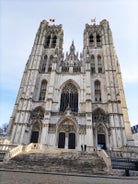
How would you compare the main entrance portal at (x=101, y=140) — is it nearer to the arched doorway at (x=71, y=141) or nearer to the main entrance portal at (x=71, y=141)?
the arched doorway at (x=71, y=141)

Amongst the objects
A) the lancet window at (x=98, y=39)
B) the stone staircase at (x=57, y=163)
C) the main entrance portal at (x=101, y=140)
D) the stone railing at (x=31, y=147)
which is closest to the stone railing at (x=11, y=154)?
the stone staircase at (x=57, y=163)

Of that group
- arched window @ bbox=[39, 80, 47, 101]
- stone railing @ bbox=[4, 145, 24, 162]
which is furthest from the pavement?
arched window @ bbox=[39, 80, 47, 101]

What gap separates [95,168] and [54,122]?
12.6m

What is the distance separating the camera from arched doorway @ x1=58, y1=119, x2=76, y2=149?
2148 cm

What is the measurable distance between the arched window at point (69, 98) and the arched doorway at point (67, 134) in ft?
9.20

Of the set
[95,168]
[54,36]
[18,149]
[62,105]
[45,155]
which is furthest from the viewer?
[54,36]

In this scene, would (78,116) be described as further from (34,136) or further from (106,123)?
(34,136)

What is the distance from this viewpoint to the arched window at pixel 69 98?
24.9 metres

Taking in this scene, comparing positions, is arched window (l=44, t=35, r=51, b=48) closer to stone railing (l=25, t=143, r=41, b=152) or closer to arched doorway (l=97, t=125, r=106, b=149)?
arched doorway (l=97, t=125, r=106, b=149)

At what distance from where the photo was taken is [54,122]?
73.7ft

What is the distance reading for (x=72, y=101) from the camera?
1010 inches

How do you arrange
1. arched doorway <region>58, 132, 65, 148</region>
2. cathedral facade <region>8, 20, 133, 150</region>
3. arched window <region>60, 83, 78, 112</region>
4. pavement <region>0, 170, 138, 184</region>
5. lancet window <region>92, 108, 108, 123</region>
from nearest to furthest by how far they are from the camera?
1. pavement <region>0, 170, 138, 184</region>
2. cathedral facade <region>8, 20, 133, 150</region>
3. arched doorway <region>58, 132, 65, 148</region>
4. lancet window <region>92, 108, 108, 123</region>
5. arched window <region>60, 83, 78, 112</region>

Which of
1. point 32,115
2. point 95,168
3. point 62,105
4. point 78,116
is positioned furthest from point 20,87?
point 95,168

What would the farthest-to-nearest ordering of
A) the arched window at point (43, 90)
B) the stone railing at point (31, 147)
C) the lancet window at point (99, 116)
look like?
the arched window at point (43, 90) → the lancet window at point (99, 116) → the stone railing at point (31, 147)
